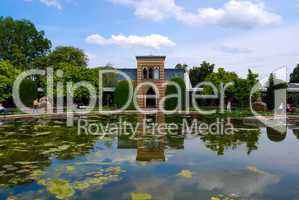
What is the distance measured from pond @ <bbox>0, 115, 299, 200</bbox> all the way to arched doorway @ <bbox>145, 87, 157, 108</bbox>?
1159 inches

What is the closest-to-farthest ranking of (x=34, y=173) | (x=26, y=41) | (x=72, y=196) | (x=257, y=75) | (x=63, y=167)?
(x=72, y=196) → (x=34, y=173) → (x=63, y=167) → (x=257, y=75) → (x=26, y=41)

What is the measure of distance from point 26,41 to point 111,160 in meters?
56.1

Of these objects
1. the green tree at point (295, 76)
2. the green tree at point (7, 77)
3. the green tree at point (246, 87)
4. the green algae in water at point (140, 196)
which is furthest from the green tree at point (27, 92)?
the green tree at point (295, 76)

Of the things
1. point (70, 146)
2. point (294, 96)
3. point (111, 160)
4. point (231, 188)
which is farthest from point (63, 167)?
point (294, 96)

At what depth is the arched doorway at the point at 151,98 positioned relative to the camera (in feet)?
147

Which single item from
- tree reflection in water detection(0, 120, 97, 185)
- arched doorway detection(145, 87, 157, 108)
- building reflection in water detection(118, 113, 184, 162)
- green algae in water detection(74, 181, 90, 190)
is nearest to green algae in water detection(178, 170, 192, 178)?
building reflection in water detection(118, 113, 184, 162)

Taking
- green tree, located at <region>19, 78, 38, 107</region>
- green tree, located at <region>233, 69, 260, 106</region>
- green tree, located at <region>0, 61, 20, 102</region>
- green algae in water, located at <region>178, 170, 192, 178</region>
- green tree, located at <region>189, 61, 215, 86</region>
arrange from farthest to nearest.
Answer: green tree, located at <region>189, 61, 215, 86</region>
green tree, located at <region>233, 69, 260, 106</region>
green tree, located at <region>19, 78, 38, 107</region>
green tree, located at <region>0, 61, 20, 102</region>
green algae in water, located at <region>178, 170, 192, 178</region>

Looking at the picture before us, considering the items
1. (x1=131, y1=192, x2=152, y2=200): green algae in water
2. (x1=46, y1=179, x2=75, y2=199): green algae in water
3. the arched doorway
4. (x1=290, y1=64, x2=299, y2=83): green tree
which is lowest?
(x1=131, y1=192, x2=152, y2=200): green algae in water

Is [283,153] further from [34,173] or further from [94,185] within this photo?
[34,173]

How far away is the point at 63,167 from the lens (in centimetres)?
934

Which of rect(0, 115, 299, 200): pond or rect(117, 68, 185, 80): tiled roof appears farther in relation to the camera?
rect(117, 68, 185, 80): tiled roof

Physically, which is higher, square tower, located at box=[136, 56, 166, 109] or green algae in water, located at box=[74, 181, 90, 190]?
square tower, located at box=[136, 56, 166, 109]

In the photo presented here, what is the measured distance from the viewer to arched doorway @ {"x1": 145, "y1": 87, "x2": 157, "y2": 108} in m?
44.9

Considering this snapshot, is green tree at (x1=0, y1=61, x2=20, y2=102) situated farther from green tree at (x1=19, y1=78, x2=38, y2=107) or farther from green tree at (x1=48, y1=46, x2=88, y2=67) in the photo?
green tree at (x1=48, y1=46, x2=88, y2=67)
